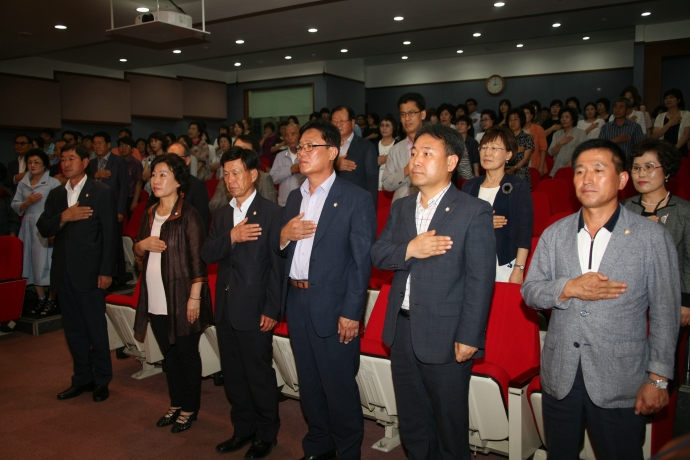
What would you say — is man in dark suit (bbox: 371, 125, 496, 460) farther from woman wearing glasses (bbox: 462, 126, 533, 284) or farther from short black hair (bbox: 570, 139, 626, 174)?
woman wearing glasses (bbox: 462, 126, 533, 284)

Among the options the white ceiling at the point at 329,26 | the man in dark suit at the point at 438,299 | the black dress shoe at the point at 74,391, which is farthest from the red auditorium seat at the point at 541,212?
the white ceiling at the point at 329,26

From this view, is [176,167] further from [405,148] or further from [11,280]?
[11,280]

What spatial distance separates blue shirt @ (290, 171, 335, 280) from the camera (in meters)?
2.51

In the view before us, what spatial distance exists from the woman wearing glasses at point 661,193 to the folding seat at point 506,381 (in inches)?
28.4

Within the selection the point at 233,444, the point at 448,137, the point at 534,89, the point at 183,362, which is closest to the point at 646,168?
the point at 448,137

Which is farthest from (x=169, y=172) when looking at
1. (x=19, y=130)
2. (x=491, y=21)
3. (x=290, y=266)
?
(x=19, y=130)

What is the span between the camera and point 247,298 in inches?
105

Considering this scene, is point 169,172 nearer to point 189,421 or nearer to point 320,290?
point 320,290

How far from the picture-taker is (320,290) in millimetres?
2418

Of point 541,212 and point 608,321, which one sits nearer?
point 608,321

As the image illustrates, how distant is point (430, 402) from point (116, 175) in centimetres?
483

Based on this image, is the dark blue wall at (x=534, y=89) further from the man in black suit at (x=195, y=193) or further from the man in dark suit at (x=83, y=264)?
the man in dark suit at (x=83, y=264)

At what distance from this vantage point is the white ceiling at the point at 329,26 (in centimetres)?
712

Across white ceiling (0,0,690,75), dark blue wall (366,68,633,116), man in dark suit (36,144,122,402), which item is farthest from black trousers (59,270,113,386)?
dark blue wall (366,68,633,116)
